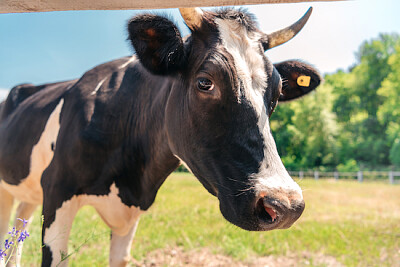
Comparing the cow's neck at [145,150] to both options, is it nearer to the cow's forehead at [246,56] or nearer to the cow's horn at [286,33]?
the cow's forehead at [246,56]

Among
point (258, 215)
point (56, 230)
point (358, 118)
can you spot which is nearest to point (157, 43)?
point (258, 215)

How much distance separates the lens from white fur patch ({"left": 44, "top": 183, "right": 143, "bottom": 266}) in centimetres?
277

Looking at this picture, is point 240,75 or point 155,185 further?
point 155,185

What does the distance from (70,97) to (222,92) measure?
2066 mm

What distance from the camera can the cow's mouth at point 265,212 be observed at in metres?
1.64

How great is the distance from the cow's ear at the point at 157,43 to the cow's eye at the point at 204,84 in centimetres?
31

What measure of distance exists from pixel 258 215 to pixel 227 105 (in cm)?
69

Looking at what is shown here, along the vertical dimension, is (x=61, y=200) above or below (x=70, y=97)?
below

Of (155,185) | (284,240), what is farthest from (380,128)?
(155,185)

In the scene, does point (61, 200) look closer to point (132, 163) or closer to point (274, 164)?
point (132, 163)

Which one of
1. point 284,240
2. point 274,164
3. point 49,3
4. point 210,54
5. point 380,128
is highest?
point 49,3

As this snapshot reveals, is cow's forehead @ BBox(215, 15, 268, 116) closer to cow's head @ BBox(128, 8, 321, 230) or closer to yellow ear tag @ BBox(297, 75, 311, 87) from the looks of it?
cow's head @ BBox(128, 8, 321, 230)

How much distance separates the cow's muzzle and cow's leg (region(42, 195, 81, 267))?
1.91m

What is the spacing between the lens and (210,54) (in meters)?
2.12
